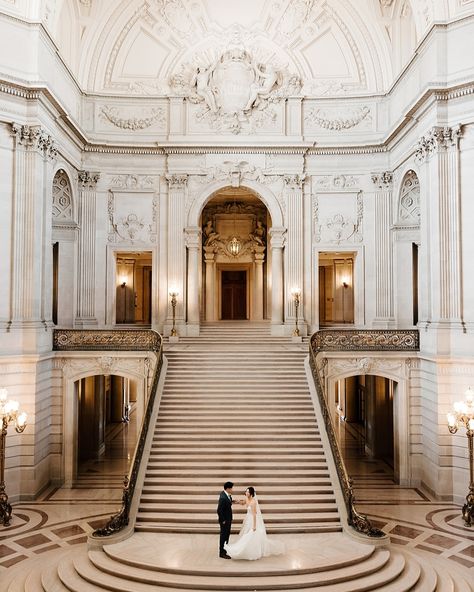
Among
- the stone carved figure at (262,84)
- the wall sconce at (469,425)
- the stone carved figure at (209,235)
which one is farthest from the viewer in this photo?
the stone carved figure at (209,235)

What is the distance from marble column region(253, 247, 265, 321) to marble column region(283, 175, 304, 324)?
488 cm

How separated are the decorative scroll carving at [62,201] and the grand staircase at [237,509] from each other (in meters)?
5.79

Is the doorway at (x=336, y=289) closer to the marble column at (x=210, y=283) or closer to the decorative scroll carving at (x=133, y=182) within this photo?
the marble column at (x=210, y=283)

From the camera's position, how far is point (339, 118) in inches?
805

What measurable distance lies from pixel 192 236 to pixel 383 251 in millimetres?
6580

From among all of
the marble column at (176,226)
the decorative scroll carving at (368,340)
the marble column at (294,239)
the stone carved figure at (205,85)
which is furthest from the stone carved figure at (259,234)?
the decorative scroll carving at (368,340)

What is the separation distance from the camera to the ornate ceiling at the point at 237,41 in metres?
19.8

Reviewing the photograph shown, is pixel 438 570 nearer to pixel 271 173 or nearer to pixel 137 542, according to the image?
pixel 137 542

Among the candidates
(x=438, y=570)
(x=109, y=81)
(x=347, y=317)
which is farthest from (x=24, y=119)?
(x=347, y=317)

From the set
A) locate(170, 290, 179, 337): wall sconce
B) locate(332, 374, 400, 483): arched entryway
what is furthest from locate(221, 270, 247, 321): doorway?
locate(332, 374, 400, 483): arched entryway

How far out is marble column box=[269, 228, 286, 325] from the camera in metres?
20.5

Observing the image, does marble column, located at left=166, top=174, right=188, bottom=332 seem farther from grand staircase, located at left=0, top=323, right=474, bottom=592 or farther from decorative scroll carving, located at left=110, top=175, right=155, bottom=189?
grand staircase, located at left=0, top=323, right=474, bottom=592

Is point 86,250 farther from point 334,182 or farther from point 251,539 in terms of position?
point 251,539

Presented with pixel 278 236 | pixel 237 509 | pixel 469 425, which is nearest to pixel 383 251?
pixel 278 236
